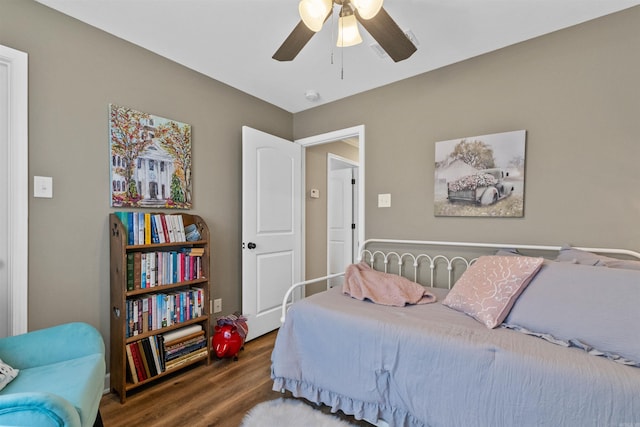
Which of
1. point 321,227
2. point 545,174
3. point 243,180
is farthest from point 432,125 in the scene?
point 321,227

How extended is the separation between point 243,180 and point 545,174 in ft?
7.42

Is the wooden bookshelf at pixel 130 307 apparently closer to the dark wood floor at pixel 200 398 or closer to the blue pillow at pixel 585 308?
the dark wood floor at pixel 200 398

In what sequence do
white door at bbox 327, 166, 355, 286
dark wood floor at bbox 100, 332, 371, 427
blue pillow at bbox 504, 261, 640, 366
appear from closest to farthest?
blue pillow at bbox 504, 261, 640, 366 → dark wood floor at bbox 100, 332, 371, 427 → white door at bbox 327, 166, 355, 286

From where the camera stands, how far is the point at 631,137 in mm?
1603

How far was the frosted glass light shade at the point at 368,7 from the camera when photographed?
123cm

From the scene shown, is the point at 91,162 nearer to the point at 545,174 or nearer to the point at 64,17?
the point at 64,17

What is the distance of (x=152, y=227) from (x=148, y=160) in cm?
50

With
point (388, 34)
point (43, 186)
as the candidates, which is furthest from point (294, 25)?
point (43, 186)

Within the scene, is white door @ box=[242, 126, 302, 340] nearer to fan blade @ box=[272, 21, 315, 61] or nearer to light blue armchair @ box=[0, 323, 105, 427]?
fan blade @ box=[272, 21, 315, 61]

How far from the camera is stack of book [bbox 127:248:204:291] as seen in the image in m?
1.78

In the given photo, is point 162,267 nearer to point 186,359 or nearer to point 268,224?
point 186,359

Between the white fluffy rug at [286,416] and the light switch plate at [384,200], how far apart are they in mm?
1621

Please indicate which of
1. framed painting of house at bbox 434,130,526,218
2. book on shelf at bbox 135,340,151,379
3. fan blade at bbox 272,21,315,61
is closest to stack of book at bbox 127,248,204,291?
book on shelf at bbox 135,340,151,379

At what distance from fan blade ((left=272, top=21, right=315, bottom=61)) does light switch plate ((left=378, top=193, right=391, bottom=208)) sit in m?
1.38
